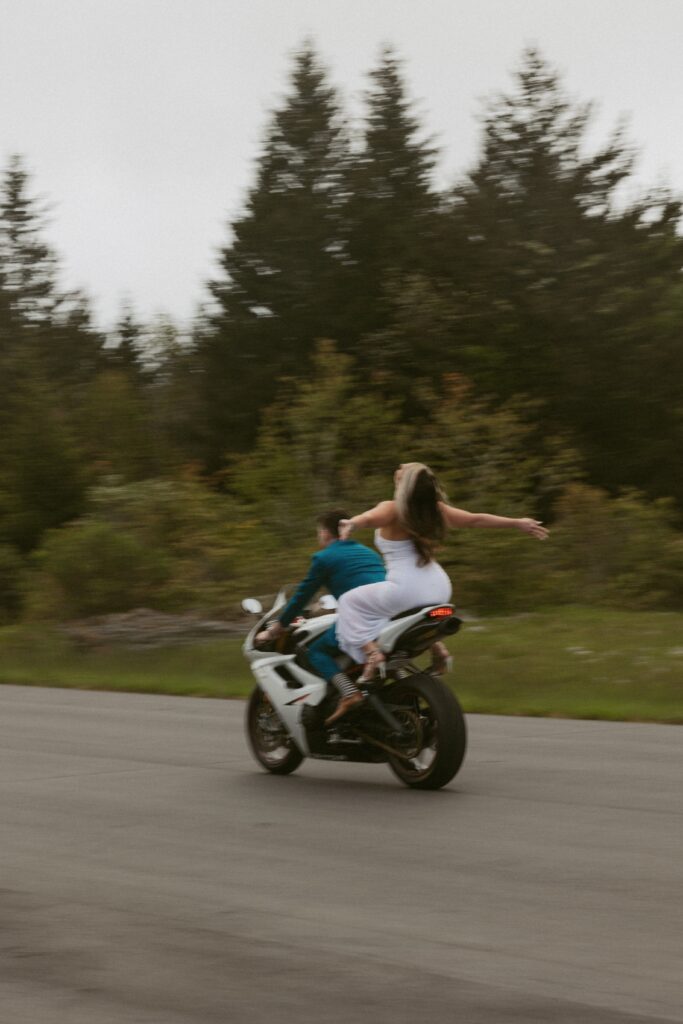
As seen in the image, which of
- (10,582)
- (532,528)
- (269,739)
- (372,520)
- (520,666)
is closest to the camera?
(372,520)

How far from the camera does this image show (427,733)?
362 inches

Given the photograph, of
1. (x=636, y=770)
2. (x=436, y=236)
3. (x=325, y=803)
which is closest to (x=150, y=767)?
(x=325, y=803)

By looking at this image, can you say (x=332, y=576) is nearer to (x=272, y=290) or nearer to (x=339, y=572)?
(x=339, y=572)

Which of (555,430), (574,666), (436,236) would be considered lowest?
(574,666)

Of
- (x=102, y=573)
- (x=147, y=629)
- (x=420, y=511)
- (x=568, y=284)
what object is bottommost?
(x=147, y=629)

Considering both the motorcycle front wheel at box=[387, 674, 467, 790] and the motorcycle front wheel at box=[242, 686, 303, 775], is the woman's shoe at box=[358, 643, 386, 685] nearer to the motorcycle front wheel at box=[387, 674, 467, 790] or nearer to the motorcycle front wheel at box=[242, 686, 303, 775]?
the motorcycle front wheel at box=[387, 674, 467, 790]

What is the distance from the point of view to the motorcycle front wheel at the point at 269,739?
1027cm

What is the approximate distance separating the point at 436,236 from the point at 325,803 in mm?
36346

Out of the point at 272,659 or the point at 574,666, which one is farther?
the point at 574,666

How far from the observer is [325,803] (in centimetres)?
900

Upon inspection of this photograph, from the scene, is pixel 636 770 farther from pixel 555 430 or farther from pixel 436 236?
pixel 436 236

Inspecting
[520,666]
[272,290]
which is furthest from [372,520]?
[272,290]

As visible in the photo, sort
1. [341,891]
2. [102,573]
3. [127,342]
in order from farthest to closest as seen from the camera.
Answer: [127,342], [102,573], [341,891]

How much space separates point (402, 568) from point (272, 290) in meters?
39.9
